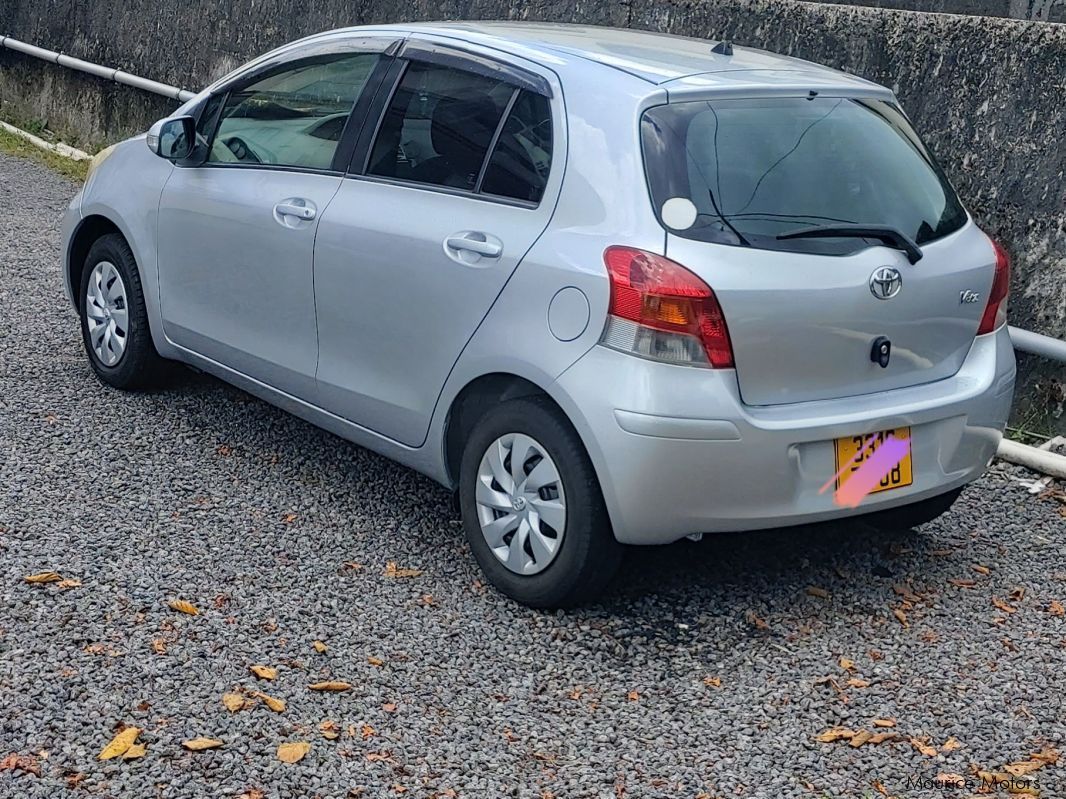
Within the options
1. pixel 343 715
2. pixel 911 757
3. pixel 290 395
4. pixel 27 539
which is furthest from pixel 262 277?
pixel 911 757

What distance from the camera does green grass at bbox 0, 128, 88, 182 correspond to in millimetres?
12102

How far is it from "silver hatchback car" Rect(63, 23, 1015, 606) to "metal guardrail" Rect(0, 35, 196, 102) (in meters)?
5.97

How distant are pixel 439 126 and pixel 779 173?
3.94 feet

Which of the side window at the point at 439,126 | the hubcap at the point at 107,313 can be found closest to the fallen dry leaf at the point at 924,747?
the side window at the point at 439,126

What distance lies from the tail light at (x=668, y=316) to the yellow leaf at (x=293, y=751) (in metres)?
1.36

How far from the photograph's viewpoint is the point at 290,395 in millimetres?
5242

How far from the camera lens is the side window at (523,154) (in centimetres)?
434

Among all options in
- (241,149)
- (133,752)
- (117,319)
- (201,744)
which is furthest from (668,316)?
(117,319)

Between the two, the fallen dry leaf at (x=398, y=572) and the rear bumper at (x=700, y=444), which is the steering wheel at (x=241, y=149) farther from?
the rear bumper at (x=700, y=444)

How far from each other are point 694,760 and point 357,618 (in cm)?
119

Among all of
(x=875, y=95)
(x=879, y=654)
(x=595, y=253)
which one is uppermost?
(x=875, y=95)

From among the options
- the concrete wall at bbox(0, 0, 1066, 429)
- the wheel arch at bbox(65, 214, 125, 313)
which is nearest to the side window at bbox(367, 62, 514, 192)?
the wheel arch at bbox(65, 214, 125, 313)

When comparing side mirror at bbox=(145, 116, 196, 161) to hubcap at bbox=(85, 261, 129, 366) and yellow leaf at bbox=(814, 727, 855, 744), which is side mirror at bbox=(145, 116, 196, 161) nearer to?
hubcap at bbox=(85, 261, 129, 366)

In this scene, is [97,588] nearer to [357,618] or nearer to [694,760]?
[357,618]
